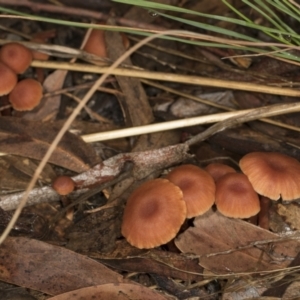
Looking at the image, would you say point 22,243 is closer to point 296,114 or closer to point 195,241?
point 195,241

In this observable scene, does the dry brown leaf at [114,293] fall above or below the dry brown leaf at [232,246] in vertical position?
below

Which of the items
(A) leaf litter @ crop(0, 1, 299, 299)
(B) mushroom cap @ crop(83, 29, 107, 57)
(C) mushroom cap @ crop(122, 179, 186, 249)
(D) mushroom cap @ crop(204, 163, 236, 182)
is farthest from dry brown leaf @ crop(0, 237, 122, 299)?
(B) mushroom cap @ crop(83, 29, 107, 57)

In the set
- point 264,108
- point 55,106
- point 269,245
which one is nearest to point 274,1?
point 264,108

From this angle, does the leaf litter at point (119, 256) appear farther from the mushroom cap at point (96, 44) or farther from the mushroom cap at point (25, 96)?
the mushroom cap at point (96, 44)

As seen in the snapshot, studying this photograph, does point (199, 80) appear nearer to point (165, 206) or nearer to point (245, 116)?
point (245, 116)

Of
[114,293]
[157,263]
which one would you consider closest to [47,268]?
[114,293]

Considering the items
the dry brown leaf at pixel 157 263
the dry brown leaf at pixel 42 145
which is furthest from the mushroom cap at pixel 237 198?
the dry brown leaf at pixel 42 145
